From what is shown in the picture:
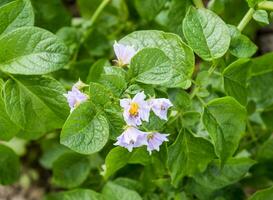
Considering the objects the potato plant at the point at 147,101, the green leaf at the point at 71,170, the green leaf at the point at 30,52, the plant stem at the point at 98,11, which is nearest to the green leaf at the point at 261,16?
the potato plant at the point at 147,101

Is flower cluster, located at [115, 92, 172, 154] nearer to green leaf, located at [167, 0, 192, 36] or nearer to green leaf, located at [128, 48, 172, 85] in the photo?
green leaf, located at [128, 48, 172, 85]

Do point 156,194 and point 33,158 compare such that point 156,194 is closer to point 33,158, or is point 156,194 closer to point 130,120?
point 130,120

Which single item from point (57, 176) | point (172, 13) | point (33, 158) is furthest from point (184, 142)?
point (33, 158)

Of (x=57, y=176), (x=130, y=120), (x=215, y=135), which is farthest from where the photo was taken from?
(x=57, y=176)

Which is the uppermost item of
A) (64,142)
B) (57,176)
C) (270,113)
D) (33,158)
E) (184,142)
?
(64,142)

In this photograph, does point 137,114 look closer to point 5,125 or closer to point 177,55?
point 177,55

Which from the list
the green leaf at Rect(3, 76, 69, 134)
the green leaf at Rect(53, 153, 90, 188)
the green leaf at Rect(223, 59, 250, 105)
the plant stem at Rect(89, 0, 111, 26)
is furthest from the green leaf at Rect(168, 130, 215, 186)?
the plant stem at Rect(89, 0, 111, 26)

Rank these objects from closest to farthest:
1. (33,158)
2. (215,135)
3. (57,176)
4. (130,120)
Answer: (130,120) < (215,135) < (57,176) < (33,158)
